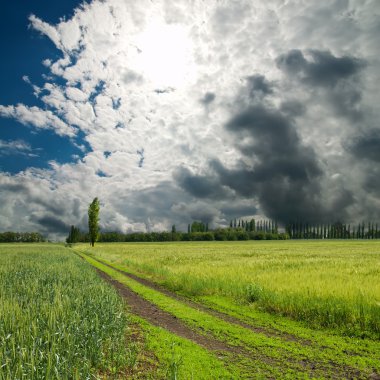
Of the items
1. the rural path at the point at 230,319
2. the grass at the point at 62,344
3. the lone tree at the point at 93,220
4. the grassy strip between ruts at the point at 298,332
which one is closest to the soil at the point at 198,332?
the rural path at the point at 230,319

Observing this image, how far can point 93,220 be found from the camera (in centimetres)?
9175

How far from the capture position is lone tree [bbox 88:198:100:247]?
300 feet

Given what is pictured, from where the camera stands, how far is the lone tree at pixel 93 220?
91312 mm

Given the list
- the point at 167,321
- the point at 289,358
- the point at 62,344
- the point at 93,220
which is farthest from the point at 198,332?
the point at 93,220

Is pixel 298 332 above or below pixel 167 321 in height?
above

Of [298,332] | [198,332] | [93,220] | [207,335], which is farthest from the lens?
[93,220]

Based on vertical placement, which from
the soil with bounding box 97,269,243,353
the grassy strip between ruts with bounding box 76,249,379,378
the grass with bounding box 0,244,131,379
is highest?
the grass with bounding box 0,244,131,379

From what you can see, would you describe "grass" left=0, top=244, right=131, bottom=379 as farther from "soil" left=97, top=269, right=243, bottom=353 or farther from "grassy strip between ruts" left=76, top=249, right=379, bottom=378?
"grassy strip between ruts" left=76, top=249, right=379, bottom=378

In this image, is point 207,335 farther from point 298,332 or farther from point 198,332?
point 298,332

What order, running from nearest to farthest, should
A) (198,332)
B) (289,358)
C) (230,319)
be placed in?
(289,358) → (198,332) → (230,319)

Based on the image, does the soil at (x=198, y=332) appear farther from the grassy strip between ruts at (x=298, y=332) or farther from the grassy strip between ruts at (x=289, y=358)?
the grassy strip between ruts at (x=298, y=332)

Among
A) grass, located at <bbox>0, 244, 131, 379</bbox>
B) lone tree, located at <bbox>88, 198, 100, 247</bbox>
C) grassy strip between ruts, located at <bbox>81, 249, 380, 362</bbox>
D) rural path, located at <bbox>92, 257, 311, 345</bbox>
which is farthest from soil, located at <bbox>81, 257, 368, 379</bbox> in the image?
lone tree, located at <bbox>88, 198, 100, 247</bbox>

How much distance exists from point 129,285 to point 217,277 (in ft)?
21.5

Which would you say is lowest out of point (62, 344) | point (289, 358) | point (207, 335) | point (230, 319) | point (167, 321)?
point (167, 321)
